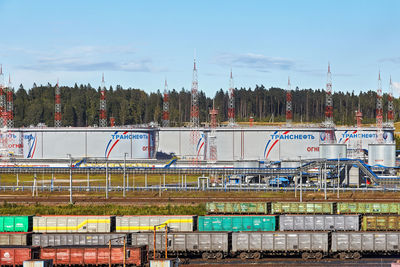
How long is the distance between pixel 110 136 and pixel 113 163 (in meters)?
16.5

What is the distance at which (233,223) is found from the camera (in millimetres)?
67625

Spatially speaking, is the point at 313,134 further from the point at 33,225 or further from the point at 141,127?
the point at 33,225

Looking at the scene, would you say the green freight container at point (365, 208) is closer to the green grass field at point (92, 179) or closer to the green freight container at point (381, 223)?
the green freight container at point (381, 223)

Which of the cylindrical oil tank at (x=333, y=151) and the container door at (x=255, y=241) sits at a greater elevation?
the cylindrical oil tank at (x=333, y=151)

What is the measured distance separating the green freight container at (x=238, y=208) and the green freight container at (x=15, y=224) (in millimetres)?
24393

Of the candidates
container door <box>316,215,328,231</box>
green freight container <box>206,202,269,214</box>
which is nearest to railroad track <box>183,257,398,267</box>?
container door <box>316,215,328,231</box>

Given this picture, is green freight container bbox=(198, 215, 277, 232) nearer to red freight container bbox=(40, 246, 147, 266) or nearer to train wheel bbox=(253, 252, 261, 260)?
train wheel bbox=(253, 252, 261, 260)

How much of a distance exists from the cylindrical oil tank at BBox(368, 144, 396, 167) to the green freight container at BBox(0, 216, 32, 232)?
80485 mm

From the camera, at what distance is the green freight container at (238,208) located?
8356 centimetres

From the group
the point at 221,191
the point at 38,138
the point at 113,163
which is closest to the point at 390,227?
the point at 221,191

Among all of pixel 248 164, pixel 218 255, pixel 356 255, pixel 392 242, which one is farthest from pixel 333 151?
pixel 218 255

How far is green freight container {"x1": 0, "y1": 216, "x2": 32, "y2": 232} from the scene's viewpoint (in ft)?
228

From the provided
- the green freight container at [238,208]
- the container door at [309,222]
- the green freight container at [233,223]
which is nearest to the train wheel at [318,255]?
the green freight container at [233,223]

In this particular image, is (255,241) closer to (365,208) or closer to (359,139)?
(365,208)
